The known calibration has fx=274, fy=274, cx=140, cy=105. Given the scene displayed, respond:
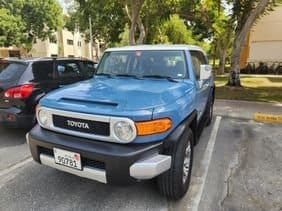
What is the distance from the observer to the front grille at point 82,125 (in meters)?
2.90

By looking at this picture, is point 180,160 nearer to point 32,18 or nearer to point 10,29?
point 10,29

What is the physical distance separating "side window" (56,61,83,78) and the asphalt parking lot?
179cm

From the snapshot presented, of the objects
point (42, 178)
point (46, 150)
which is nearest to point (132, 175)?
point (46, 150)

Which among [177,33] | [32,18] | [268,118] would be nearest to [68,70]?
[268,118]

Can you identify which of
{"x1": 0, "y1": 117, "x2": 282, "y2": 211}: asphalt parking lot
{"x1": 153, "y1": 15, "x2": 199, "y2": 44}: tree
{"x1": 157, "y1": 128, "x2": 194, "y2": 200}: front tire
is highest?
{"x1": 153, "y1": 15, "x2": 199, "y2": 44}: tree

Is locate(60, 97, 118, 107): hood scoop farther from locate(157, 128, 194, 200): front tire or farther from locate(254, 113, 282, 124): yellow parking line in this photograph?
locate(254, 113, 282, 124): yellow parking line

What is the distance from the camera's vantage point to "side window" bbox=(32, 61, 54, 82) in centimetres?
546

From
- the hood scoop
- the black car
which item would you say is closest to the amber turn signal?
the hood scoop

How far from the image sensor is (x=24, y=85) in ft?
17.0

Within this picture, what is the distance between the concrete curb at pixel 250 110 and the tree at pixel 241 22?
10.6 ft

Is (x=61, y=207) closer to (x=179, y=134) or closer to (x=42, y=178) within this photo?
(x=42, y=178)

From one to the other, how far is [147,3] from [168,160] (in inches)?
649

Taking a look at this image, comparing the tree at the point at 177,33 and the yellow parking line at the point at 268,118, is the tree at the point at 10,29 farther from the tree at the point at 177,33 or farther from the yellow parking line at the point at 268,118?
the yellow parking line at the point at 268,118

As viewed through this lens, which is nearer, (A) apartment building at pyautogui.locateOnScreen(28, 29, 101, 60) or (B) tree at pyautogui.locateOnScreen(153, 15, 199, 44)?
(B) tree at pyautogui.locateOnScreen(153, 15, 199, 44)
